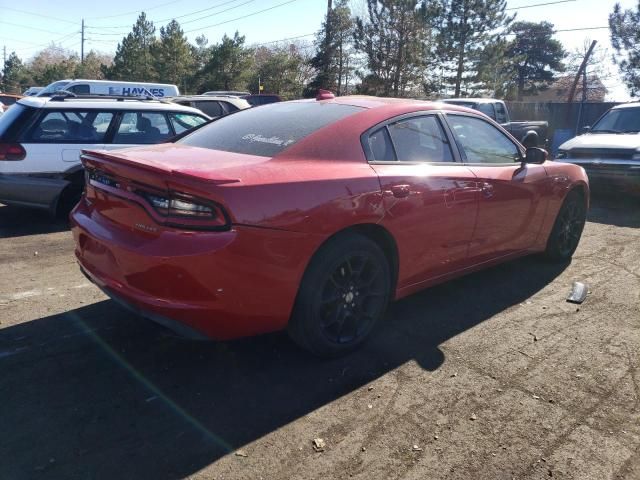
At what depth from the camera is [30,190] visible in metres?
6.30

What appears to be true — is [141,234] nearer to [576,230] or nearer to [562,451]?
[562,451]

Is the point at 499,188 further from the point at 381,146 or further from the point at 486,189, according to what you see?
the point at 381,146

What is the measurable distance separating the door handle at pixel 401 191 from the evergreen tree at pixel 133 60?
42090mm

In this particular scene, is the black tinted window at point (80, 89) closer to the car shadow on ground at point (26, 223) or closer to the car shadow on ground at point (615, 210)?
the car shadow on ground at point (26, 223)

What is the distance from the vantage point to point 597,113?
70.7 feet

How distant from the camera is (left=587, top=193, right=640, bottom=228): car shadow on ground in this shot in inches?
315

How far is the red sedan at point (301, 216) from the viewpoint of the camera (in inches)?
109

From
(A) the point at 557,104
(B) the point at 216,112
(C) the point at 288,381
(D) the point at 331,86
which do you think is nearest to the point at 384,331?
(C) the point at 288,381

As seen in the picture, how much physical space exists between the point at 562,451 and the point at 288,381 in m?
1.48

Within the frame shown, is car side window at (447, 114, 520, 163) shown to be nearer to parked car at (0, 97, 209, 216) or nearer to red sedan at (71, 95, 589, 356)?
red sedan at (71, 95, 589, 356)

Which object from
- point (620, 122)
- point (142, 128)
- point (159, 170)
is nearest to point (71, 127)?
point (142, 128)

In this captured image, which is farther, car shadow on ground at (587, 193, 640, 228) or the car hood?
the car hood

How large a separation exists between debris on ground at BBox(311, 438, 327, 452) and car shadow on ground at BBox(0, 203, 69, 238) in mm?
5025

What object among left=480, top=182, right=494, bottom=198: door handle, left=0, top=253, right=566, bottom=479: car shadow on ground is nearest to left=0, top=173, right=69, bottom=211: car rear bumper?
left=0, top=253, right=566, bottom=479: car shadow on ground
